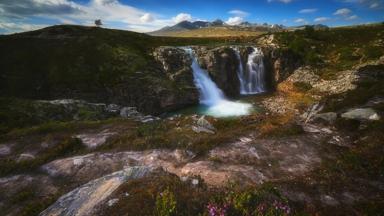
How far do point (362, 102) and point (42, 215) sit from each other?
69.4 feet

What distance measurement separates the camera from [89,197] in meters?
7.00

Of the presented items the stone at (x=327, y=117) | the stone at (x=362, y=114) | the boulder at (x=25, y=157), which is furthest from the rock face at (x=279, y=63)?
the boulder at (x=25, y=157)

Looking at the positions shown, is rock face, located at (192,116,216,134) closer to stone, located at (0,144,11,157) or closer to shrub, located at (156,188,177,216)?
shrub, located at (156,188,177,216)

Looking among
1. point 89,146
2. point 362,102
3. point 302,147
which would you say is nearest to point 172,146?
point 89,146

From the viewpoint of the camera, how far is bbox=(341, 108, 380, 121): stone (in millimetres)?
14594

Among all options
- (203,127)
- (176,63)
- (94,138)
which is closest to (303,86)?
(176,63)

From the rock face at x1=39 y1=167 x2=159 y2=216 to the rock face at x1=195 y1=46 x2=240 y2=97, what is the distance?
1516 inches

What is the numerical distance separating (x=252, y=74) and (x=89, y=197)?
148 feet

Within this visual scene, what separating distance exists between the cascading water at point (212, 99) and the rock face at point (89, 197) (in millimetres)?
27261

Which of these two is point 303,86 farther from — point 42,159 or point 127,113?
point 42,159

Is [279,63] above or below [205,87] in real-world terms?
above

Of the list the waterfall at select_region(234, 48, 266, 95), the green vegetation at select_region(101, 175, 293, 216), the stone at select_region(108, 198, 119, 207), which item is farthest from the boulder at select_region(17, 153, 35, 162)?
the waterfall at select_region(234, 48, 266, 95)

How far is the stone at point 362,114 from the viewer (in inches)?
575

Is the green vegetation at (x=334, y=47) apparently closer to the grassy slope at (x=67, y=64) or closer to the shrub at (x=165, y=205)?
the grassy slope at (x=67, y=64)
